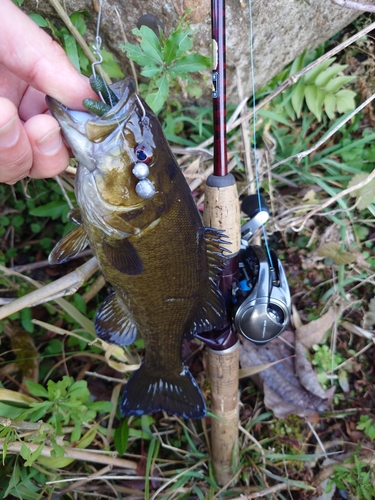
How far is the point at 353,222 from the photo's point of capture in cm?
267

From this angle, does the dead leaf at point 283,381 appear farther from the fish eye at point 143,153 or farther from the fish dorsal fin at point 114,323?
the fish eye at point 143,153

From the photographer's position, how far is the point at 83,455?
6.57 feet

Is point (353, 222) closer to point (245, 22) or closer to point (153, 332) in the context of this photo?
point (245, 22)

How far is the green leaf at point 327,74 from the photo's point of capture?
2.54 metres

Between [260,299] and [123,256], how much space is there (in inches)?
24.7

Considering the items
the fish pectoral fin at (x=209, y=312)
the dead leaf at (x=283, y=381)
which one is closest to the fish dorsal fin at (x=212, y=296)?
the fish pectoral fin at (x=209, y=312)

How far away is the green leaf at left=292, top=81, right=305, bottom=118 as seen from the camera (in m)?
2.61

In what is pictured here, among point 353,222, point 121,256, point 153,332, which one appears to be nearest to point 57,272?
point 153,332

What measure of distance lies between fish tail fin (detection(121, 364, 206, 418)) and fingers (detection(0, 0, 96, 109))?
1.34 metres

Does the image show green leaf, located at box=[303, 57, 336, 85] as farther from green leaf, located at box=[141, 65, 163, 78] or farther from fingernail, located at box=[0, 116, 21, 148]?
fingernail, located at box=[0, 116, 21, 148]

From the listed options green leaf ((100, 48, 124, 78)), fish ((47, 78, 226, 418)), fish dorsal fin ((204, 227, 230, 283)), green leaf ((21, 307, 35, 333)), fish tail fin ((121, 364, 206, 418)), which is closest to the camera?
fish ((47, 78, 226, 418))

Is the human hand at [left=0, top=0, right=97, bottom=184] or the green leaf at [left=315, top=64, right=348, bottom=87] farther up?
the human hand at [left=0, top=0, right=97, bottom=184]

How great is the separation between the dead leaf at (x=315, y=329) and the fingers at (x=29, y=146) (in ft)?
6.07

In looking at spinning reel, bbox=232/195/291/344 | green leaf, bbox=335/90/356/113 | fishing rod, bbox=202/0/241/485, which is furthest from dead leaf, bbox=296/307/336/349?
green leaf, bbox=335/90/356/113
